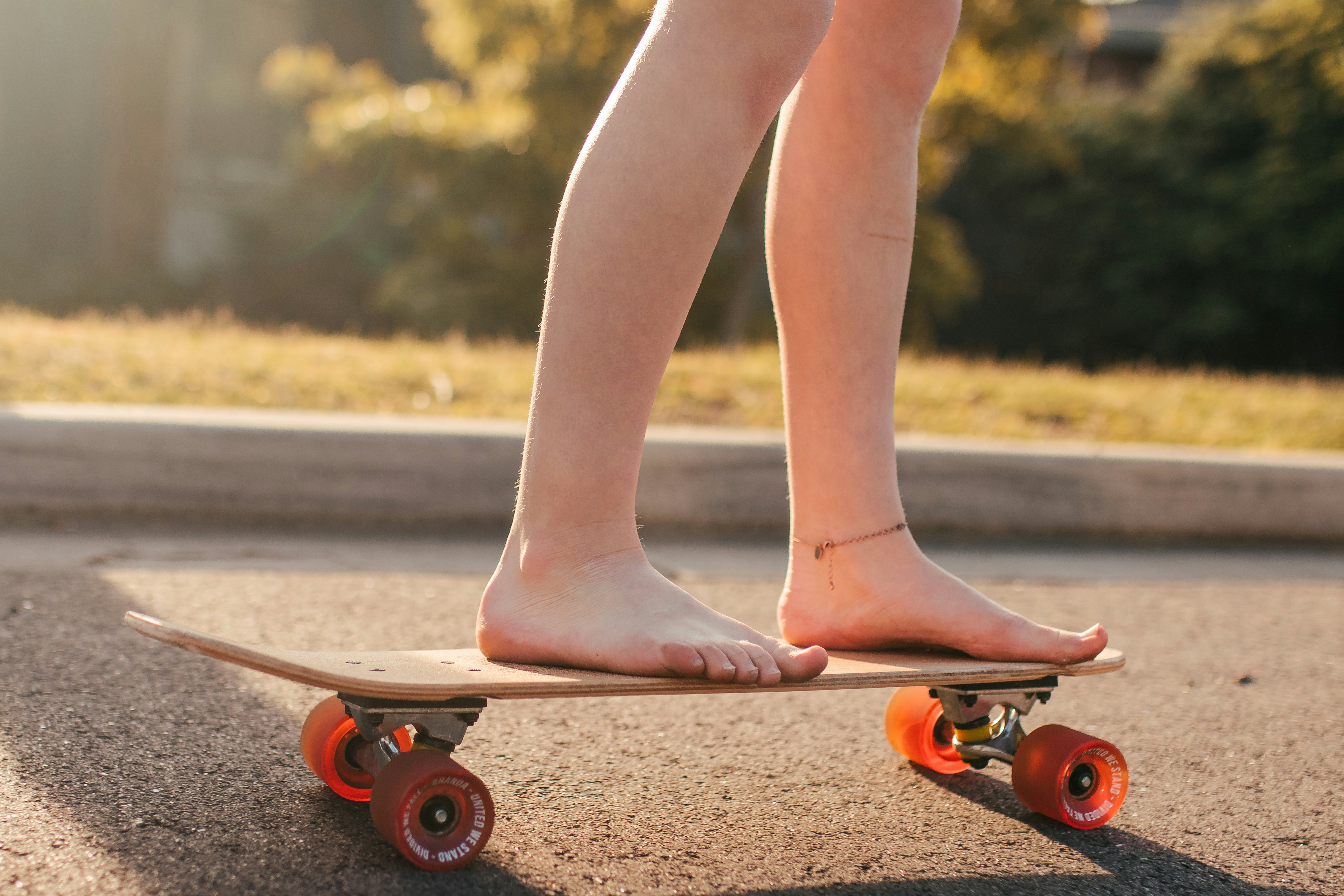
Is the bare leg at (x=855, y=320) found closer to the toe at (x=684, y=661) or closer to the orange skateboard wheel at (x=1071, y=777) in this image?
the orange skateboard wheel at (x=1071, y=777)

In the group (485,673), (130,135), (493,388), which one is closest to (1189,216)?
(130,135)

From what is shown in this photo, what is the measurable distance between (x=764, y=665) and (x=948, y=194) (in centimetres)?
→ 1801

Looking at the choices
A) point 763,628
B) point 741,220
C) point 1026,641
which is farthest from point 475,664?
point 741,220

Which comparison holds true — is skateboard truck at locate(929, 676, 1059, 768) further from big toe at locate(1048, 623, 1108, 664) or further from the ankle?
the ankle

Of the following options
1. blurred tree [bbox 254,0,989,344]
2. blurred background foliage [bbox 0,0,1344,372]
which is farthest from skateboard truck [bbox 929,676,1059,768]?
blurred tree [bbox 254,0,989,344]

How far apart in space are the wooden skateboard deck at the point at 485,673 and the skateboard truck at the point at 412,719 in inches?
0.5

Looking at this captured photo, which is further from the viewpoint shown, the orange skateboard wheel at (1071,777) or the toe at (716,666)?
the orange skateboard wheel at (1071,777)

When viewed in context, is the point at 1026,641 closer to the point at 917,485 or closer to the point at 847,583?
the point at 847,583

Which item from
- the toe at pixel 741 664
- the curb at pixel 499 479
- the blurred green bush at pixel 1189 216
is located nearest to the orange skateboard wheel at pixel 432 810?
the toe at pixel 741 664

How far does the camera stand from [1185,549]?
3.17 m

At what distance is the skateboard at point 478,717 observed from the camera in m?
1.01

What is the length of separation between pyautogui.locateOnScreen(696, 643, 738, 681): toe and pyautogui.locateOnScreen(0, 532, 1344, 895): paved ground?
0.61 feet

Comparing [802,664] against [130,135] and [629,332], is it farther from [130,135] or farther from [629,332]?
[130,135]

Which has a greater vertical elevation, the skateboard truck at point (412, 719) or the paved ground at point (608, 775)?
the skateboard truck at point (412, 719)
